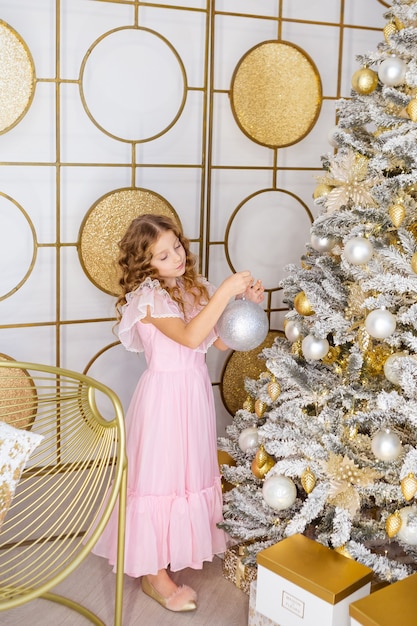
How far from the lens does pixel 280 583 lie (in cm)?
190

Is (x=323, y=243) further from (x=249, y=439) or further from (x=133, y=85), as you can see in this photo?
(x=133, y=85)

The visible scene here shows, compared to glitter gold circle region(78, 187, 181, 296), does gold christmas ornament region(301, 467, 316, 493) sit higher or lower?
lower

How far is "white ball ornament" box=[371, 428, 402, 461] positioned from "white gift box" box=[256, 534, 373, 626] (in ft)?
1.00

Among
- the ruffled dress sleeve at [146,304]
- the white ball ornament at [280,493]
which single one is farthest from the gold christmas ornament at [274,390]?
the ruffled dress sleeve at [146,304]

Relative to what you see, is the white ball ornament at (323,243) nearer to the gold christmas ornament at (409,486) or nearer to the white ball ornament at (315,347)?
the white ball ornament at (315,347)

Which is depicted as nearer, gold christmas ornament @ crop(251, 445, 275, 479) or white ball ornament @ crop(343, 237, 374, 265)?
white ball ornament @ crop(343, 237, 374, 265)

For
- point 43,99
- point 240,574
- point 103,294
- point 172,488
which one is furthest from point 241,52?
point 240,574

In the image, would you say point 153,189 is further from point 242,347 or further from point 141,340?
point 242,347

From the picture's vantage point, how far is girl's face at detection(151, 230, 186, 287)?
2344 mm

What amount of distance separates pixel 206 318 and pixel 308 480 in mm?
589

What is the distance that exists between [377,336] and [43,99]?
1597mm

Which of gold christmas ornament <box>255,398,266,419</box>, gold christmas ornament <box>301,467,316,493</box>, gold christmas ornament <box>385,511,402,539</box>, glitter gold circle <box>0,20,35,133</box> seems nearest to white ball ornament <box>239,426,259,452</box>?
gold christmas ornament <box>255,398,266,419</box>

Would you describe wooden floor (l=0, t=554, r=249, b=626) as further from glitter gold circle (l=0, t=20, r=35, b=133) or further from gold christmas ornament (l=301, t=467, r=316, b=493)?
glitter gold circle (l=0, t=20, r=35, b=133)

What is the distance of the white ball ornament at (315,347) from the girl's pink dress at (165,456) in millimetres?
413
